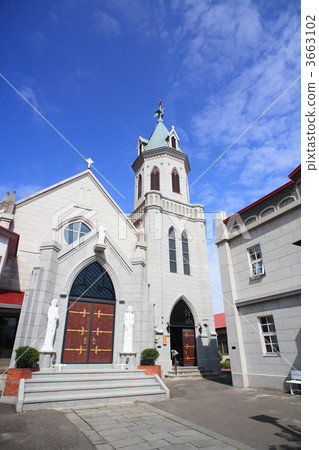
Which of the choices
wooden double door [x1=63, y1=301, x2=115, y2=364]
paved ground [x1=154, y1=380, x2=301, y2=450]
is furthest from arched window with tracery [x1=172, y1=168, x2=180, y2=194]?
paved ground [x1=154, y1=380, x2=301, y2=450]

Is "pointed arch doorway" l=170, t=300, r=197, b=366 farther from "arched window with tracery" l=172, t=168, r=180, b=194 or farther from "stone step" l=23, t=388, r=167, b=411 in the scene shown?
"arched window with tracery" l=172, t=168, r=180, b=194

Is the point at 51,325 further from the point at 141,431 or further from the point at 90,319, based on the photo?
the point at 141,431

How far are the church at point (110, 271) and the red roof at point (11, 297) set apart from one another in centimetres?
4

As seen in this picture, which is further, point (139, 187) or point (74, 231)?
point (139, 187)

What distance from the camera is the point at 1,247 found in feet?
44.2

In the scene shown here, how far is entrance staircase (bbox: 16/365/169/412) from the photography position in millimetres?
8141

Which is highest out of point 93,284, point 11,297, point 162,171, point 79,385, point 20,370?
point 162,171

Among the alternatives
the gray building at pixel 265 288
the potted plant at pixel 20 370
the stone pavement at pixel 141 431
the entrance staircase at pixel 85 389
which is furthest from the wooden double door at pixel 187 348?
the stone pavement at pixel 141 431

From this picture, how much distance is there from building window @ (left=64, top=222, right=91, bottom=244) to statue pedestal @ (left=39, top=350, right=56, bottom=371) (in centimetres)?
780

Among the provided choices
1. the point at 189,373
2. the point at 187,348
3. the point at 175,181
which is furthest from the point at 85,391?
the point at 175,181

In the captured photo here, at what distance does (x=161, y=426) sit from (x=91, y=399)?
12.1 ft

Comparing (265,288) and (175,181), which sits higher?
(175,181)

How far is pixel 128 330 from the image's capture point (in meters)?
13.6
